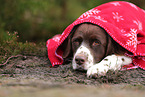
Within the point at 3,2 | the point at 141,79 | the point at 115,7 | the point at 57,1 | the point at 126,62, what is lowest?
the point at 141,79

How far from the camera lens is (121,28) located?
159 inches

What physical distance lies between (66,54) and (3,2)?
4247 mm

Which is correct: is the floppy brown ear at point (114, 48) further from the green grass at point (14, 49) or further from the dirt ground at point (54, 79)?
the green grass at point (14, 49)

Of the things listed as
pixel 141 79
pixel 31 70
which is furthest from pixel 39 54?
pixel 141 79

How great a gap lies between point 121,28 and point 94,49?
73cm

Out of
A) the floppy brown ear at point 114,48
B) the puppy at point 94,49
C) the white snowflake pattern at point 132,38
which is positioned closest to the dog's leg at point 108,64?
the puppy at point 94,49

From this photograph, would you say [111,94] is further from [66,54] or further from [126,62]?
[66,54]

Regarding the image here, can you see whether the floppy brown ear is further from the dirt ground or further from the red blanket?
the dirt ground

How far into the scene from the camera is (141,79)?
129 inches

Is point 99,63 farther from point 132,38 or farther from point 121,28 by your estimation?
point 121,28

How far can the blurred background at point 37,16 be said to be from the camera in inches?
292

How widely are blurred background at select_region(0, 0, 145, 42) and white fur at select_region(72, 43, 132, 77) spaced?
205 centimetres

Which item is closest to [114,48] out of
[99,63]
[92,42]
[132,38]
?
[132,38]

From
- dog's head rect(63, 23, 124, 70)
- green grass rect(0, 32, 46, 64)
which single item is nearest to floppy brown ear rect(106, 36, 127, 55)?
dog's head rect(63, 23, 124, 70)
